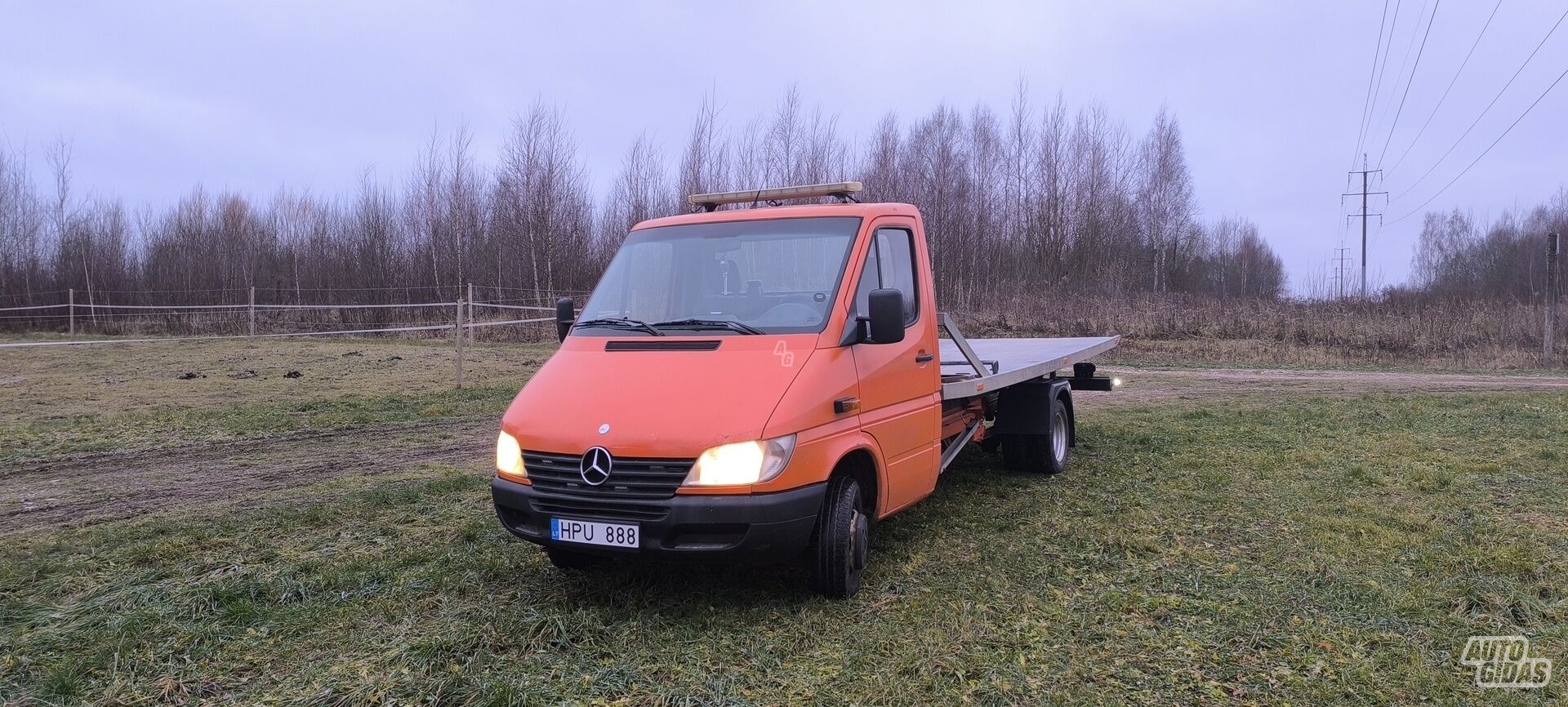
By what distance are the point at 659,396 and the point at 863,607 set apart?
4.72ft

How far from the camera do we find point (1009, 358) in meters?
8.17

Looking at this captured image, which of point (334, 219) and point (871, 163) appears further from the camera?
point (334, 219)

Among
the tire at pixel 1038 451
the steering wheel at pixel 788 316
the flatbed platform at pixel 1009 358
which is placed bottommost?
the tire at pixel 1038 451

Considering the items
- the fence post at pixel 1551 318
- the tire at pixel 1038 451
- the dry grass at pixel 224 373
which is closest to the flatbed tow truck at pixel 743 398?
the tire at pixel 1038 451

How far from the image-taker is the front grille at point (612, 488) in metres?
3.96

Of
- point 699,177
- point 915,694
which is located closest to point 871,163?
point 699,177

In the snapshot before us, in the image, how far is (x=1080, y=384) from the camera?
9.10 m

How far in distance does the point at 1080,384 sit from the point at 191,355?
1973cm

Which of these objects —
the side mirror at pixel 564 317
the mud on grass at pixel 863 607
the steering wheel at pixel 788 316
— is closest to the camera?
the mud on grass at pixel 863 607

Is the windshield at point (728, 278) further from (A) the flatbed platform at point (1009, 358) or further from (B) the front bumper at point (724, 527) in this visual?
(A) the flatbed platform at point (1009, 358)

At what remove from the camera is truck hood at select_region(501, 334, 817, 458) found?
4000 mm

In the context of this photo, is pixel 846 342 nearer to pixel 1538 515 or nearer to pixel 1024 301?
pixel 1538 515

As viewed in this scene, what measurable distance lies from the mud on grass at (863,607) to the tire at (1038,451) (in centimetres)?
85

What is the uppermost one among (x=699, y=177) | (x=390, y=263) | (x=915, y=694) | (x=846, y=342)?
(x=699, y=177)
